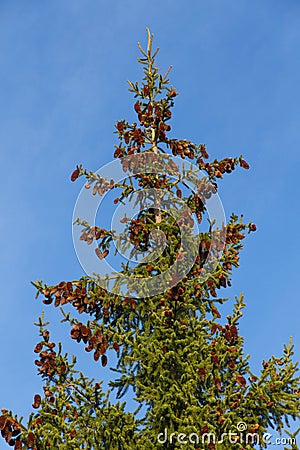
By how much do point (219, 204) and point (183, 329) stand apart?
9.91 ft

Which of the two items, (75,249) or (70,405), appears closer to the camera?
(70,405)

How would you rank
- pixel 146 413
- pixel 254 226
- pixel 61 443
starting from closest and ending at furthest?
pixel 61 443, pixel 146 413, pixel 254 226

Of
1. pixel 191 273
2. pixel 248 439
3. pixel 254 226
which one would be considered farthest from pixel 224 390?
pixel 254 226

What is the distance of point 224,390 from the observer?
1171 cm

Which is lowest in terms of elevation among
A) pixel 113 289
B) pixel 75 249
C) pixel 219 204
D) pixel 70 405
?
pixel 70 405

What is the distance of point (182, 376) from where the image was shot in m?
11.0

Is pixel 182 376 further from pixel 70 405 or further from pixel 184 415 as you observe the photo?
pixel 70 405

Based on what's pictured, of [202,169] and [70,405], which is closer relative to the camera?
[70,405]

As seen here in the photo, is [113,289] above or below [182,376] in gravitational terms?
above

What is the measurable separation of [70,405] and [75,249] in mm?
2923

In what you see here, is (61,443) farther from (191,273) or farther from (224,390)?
(191,273)

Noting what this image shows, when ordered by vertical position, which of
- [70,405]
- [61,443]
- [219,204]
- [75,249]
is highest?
[219,204]

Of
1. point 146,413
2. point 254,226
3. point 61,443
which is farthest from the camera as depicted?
point 254,226

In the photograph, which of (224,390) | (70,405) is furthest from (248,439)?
(70,405)
